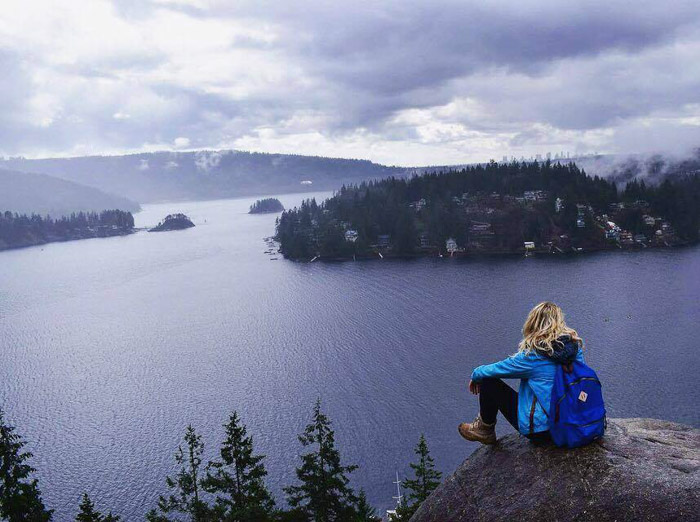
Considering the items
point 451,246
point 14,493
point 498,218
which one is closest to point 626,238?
point 498,218

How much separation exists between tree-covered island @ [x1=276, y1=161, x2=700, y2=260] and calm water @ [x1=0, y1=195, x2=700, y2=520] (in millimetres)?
17162

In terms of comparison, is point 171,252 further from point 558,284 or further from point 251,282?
point 558,284

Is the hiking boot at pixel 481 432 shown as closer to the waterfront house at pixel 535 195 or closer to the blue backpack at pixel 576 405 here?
the blue backpack at pixel 576 405

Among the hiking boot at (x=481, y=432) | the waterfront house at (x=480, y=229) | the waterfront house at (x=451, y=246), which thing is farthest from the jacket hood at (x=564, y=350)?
the waterfront house at (x=480, y=229)

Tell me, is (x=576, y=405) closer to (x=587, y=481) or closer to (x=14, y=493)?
(x=587, y=481)

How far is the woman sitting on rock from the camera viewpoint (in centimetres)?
628

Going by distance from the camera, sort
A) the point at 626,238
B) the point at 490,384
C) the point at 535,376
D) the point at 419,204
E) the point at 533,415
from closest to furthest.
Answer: the point at 535,376 < the point at 533,415 < the point at 490,384 < the point at 626,238 < the point at 419,204

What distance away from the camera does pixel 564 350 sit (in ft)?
20.5

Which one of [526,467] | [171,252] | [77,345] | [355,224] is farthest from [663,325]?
[171,252]

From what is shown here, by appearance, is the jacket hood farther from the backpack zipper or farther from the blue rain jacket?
the backpack zipper

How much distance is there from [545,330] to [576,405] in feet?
3.13

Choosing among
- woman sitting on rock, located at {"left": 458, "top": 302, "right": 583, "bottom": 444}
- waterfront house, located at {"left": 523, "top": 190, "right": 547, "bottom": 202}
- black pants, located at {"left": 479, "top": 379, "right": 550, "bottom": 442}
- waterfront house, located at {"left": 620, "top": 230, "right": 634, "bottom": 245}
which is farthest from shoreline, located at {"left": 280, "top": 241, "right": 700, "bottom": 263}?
woman sitting on rock, located at {"left": 458, "top": 302, "right": 583, "bottom": 444}

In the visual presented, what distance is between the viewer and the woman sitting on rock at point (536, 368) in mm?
6281

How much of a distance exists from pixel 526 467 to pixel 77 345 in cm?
7971
